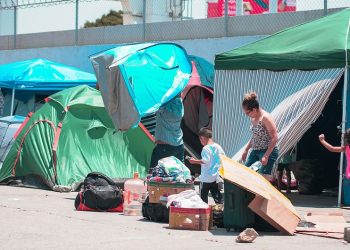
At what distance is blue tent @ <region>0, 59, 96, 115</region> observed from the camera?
68.3ft

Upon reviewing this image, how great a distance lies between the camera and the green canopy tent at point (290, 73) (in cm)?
1315

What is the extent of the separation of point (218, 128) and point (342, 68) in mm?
2389

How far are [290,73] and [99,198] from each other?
355cm

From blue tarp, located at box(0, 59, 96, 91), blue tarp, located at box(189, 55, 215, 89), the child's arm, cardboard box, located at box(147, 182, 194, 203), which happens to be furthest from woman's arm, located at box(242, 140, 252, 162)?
blue tarp, located at box(0, 59, 96, 91)

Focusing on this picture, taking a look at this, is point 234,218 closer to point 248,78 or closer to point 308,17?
point 248,78

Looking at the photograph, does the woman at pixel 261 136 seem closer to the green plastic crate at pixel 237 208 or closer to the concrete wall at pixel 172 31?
the green plastic crate at pixel 237 208

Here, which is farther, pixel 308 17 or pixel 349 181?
pixel 308 17

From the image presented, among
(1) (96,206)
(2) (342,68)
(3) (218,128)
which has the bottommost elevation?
(1) (96,206)

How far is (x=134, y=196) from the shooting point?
12.5 meters

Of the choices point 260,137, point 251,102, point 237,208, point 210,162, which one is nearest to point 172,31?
point 260,137

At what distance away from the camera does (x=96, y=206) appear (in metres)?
12.1

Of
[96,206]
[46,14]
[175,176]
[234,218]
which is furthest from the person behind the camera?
[46,14]

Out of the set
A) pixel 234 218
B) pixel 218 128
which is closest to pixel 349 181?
pixel 218 128

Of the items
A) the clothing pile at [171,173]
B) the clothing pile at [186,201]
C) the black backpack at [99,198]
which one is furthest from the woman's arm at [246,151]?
the black backpack at [99,198]
